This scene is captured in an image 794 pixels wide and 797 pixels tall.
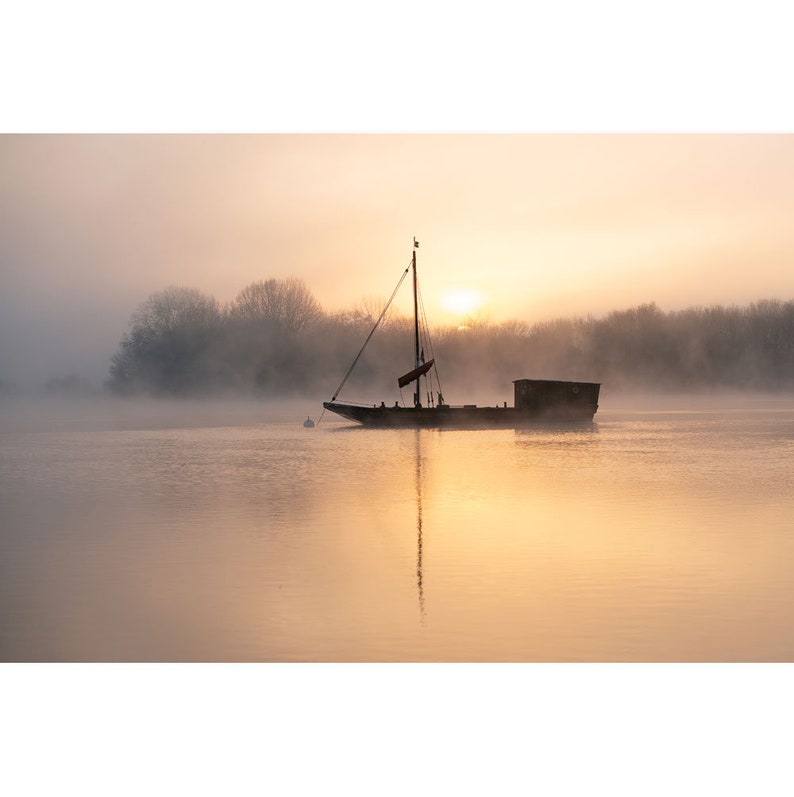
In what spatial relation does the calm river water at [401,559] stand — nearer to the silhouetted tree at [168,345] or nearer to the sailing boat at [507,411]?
the silhouetted tree at [168,345]

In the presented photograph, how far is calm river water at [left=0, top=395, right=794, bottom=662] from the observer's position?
6.75 meters

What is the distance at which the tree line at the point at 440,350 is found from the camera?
115 feet

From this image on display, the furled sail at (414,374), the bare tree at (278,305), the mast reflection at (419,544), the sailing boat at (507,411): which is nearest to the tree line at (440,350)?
the bare tree at (278,305)

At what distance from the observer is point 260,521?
39.4 ft

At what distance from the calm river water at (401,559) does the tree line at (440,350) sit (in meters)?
14.4

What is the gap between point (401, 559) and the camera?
9453mm

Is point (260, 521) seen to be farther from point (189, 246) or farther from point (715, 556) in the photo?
point (189, 246)

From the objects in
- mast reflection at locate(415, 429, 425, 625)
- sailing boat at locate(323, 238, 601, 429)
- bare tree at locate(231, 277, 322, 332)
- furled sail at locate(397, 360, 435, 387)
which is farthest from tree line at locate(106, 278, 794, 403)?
mast reflection at locate(415, 429, 425, 625)

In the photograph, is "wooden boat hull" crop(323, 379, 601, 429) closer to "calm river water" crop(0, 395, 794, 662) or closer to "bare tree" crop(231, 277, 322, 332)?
"bare tree" crop(231, 277, 322, 332)

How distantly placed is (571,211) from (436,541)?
12669mm

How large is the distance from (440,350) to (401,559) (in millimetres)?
34549

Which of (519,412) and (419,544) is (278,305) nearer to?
(519,412)

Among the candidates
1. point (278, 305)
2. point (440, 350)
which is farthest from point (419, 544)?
point (440, 350)

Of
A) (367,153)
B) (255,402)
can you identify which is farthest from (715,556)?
(255,402)
